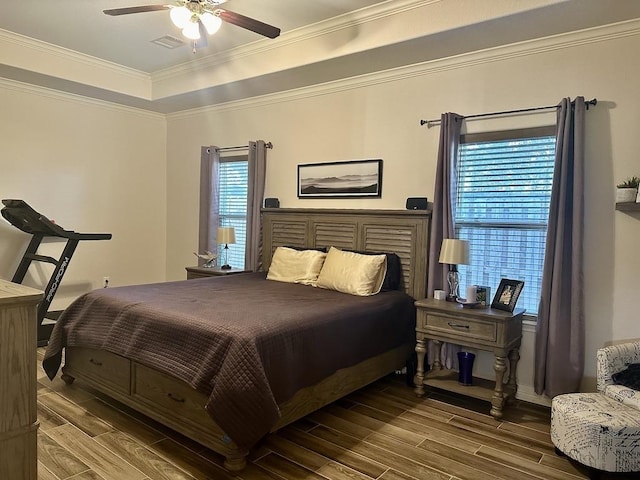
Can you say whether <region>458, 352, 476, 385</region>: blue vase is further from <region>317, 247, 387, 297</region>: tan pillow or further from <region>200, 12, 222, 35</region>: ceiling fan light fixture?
<region>200, 12, 222, 35</region>: ceiling fan light fixture

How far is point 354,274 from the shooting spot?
3756 millimetres

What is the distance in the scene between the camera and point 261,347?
2.47 m

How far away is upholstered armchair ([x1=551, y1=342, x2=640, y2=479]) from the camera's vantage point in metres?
2.32

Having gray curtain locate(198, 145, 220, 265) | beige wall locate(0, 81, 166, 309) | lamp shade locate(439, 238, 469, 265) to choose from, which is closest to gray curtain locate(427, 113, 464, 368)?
lamp shade locate(439, 238, 469, 265)

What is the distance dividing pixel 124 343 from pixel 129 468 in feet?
2.49

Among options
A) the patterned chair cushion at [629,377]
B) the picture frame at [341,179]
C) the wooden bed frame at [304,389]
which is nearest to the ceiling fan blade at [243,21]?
the picture frame at [341,179]

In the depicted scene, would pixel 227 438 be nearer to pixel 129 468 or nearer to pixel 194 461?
pixel 194 461

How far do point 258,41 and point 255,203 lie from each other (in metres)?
1.62

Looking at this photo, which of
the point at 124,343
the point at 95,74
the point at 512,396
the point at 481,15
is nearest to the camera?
the point at 124,343

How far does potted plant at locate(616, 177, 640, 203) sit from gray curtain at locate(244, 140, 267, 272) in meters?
3.23

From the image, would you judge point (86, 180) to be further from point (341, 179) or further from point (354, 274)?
point (354, 274)

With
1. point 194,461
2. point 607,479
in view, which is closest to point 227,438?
point 194,461

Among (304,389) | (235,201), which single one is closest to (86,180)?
(235,201)

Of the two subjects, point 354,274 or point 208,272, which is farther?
point 208,272
